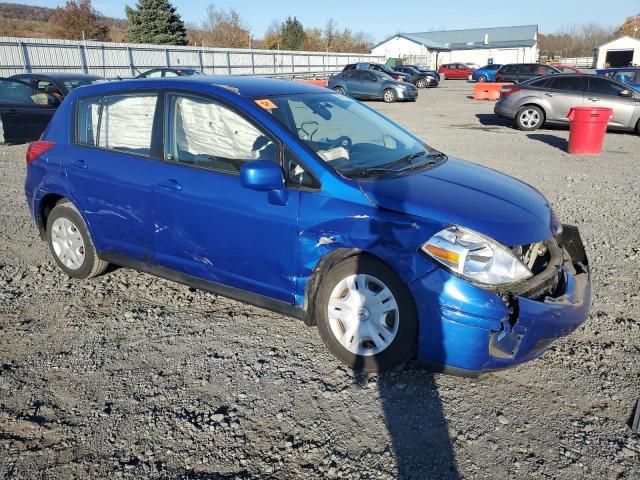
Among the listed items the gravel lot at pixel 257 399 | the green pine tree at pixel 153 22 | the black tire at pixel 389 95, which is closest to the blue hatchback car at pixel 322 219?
the gravel lot at pixel 257 399

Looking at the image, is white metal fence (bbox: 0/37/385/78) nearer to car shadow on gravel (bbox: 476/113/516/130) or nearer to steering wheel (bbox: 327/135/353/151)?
car shadow on gravel (bbox: 476/113/516/130)

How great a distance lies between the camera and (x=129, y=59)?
28.4 m

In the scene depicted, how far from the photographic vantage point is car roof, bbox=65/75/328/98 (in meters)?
3.67

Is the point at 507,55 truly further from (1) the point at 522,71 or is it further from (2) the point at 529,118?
(2) the point at 529,118

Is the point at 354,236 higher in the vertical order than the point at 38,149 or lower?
lower

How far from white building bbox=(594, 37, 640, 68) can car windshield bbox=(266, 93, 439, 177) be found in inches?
2519

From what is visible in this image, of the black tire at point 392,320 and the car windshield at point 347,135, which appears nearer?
the black tire at point 392,320

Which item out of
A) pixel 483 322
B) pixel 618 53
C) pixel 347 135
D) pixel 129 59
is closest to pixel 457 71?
pixel 618 53

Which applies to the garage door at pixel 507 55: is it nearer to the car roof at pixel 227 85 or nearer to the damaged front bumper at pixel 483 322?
the car roof at pixel 227 85

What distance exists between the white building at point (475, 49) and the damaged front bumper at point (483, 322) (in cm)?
6641

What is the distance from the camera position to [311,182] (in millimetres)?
3158

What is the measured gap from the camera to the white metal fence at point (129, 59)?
22062mm

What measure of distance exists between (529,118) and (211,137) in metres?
12.8

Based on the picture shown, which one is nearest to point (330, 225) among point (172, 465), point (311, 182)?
point (311, 182)
